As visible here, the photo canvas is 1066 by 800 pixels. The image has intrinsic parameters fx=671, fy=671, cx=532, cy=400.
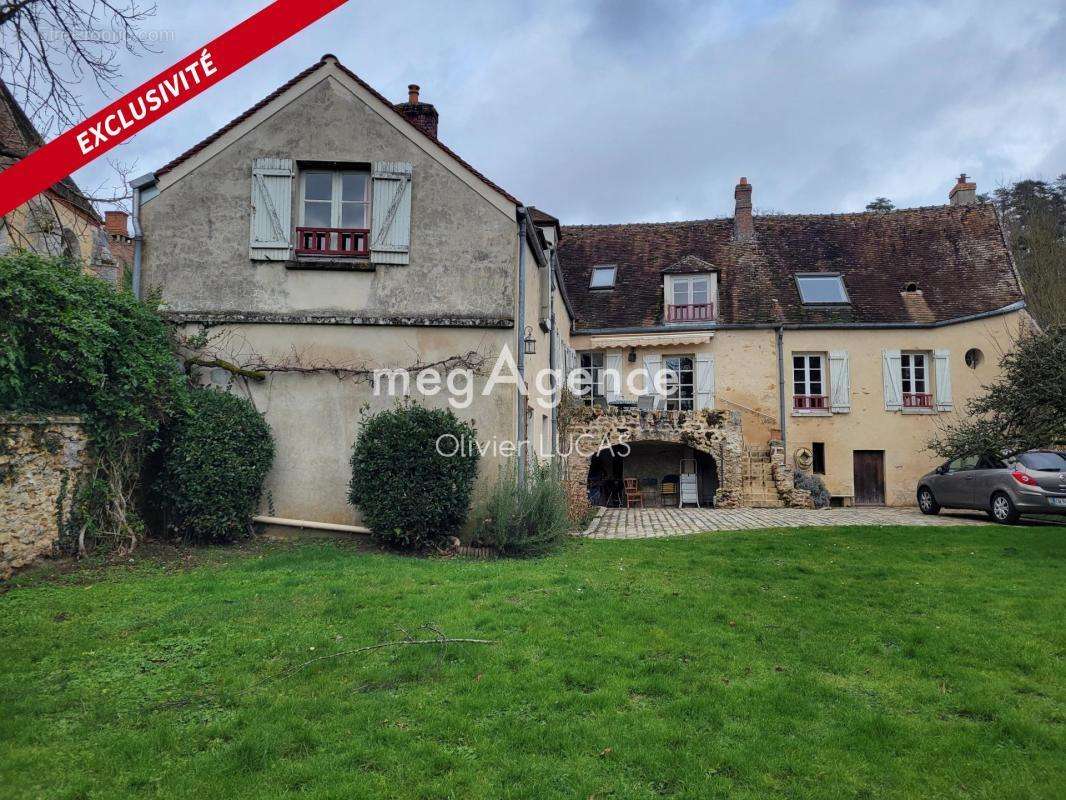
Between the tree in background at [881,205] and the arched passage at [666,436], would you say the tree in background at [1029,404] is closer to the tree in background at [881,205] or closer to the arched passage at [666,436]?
the arched passage at [666,436]

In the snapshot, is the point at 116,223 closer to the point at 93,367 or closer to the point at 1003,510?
the point at 93,367

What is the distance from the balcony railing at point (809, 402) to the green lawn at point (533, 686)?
12.7 m

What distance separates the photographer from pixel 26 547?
307 inches

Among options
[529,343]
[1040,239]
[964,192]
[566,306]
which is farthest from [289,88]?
[1040,239]

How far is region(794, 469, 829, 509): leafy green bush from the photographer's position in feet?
62.4

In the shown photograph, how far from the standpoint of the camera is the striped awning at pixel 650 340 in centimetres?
2076

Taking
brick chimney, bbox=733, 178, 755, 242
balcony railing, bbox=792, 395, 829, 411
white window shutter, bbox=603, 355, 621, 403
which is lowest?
balcony railing, bbox=792, 395, 829, 411

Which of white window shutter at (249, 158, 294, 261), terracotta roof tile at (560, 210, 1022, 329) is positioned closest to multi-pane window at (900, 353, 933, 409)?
terracotta roof tile at (560, 210, 1022, 329)

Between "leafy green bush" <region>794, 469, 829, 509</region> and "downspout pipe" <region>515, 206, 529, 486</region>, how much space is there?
1104cm

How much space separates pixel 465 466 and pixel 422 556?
57.5 inches

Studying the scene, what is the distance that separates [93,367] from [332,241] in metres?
4.30

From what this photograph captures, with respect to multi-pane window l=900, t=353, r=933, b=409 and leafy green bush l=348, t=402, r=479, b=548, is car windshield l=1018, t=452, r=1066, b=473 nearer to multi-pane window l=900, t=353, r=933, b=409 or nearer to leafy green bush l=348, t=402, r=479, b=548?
multi-pane window l=900, t=353, r=933, b=409

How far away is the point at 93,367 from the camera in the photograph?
8.44 meters

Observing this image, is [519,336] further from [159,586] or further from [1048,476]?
[1048,476]
